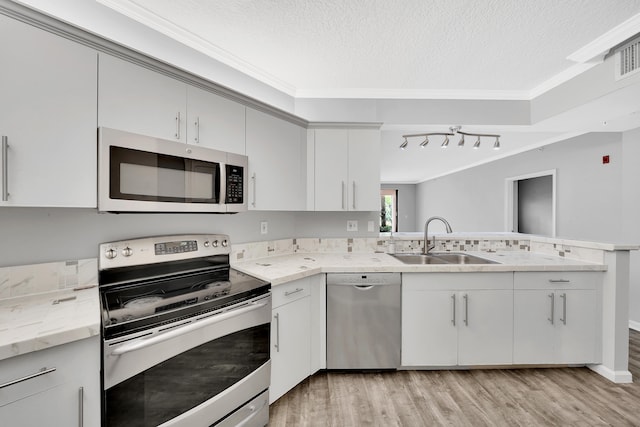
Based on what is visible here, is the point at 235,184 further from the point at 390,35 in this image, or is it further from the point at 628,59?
the point at 628,59

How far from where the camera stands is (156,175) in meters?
1.56

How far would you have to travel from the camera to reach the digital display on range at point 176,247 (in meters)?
1.79

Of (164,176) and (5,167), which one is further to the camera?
(164,176)

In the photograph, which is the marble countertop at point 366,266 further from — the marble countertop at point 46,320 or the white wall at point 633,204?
the white wall at point 633,204

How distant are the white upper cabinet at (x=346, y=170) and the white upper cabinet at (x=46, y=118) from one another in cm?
160

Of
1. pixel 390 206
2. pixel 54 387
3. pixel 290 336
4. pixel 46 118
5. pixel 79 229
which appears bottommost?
pixel 290 336

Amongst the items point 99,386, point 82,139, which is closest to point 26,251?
point 82,139

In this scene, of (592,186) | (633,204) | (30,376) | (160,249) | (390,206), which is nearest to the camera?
(30,376)

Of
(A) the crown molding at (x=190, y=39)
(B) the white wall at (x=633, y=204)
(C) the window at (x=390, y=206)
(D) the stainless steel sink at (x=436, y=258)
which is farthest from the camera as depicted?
(C) the window at (x=390, y=206)

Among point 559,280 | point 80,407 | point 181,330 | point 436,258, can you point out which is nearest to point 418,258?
point 436,258

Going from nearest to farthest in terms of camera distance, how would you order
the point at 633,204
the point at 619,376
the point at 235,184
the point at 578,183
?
the point at 235,184, the point at 619,376, the point at 633,204, the point at 578,183

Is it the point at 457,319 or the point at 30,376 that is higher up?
the point at 30,376

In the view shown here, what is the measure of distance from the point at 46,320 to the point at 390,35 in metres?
2.38

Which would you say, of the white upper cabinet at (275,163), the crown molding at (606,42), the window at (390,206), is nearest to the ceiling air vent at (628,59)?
the crown molding at (606,42)
